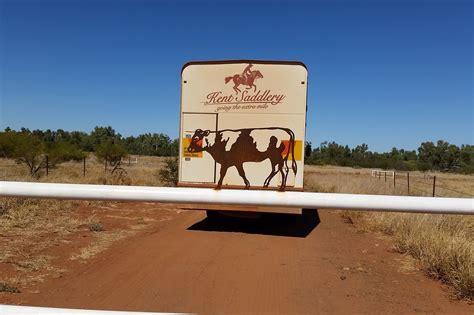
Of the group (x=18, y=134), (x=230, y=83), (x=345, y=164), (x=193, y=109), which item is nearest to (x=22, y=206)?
(x=193, y=109)

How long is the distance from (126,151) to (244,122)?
24.7 meters

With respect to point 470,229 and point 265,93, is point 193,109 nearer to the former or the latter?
point 265,93

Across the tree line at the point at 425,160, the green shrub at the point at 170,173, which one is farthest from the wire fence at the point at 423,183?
the tree line at the point at 425,160

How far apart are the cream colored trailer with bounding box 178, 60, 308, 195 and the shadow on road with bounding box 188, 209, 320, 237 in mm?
1378

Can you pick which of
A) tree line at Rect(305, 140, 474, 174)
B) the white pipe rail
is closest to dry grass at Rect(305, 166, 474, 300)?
the white pipe rail

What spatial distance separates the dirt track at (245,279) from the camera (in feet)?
17.7

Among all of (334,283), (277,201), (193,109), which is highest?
(193,109)

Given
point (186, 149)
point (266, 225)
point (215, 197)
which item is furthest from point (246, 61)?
point (215, 197)

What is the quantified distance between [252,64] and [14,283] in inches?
273

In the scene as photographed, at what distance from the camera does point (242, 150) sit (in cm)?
1077

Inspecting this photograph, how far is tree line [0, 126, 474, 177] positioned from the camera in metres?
22.8

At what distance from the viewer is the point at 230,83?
1073 centimetres

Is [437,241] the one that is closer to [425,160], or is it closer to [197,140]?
[197,140]

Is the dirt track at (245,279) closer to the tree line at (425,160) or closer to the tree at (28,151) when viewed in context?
the tree at (28,151)
